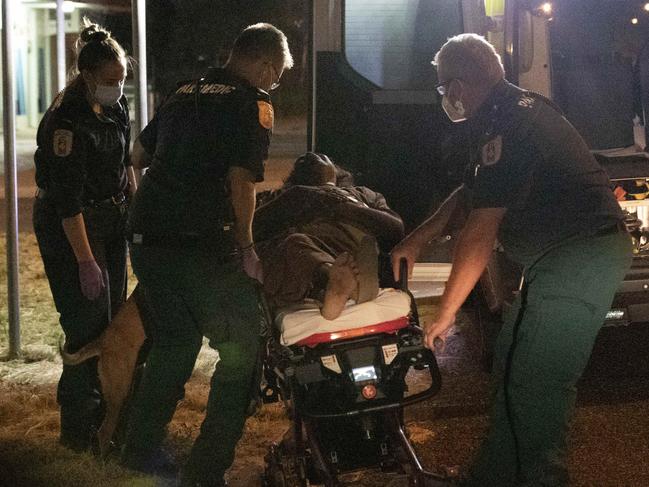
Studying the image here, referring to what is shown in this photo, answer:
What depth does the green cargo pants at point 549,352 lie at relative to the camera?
159 inches

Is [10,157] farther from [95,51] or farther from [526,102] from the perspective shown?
[526,102]

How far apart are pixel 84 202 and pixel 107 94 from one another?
483mm

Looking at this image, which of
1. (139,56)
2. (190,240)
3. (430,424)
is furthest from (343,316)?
(139,56)

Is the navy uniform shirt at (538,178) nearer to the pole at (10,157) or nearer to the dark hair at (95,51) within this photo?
the dark hair at (95,51)

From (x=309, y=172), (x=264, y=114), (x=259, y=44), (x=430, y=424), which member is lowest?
(x=430, y=424)

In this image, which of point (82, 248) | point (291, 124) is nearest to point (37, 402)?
point (82, 248)

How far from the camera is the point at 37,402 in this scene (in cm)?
606

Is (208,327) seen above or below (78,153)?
below

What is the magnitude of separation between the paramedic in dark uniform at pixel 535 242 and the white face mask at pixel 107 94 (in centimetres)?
149

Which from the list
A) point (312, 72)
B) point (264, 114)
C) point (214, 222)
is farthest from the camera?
point (312, 72)

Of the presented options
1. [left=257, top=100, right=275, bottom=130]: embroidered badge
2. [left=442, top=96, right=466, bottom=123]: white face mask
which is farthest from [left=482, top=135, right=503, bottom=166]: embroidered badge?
[left=257, top=100, right=275, bottom=130]: embroidered badge

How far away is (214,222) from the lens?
431 cm

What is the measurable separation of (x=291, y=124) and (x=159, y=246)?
2662cm

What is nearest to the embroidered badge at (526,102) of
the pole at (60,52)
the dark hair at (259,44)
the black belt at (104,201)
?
the dark hair at (259,44)
